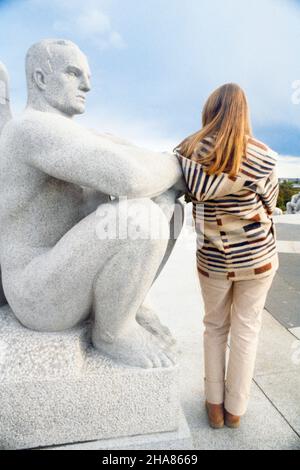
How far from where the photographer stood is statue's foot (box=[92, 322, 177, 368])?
1632mm

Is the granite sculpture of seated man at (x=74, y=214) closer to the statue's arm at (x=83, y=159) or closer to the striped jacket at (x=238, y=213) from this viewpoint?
the statue's arm at (x=83, y=159)

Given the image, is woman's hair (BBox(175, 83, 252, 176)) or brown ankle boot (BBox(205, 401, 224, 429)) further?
brown ankle boot (BBox(205, 401, 224, 429))

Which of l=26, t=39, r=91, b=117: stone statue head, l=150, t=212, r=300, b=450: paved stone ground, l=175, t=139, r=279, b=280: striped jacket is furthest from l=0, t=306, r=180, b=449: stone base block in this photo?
l=26, t=39, r=91, b=117: stone statue head

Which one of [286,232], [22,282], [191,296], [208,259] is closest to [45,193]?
[22,282]

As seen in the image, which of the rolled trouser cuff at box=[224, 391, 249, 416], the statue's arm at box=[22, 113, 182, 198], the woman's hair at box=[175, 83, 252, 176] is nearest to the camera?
the statue's arm at box=[22, 113, 182, 198]

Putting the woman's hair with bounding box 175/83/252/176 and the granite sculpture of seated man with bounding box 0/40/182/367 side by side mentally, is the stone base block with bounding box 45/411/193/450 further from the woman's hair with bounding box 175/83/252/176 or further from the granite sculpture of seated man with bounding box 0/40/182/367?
the woman's hair with bounding box 175/83/252/176

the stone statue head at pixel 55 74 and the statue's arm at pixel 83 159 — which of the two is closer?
the statue's arm at pixel 83 159

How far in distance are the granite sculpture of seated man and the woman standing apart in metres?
0.19

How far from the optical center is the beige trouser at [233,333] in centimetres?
178

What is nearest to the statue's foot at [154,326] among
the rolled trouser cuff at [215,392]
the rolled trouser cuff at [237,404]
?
the rolled trouser cuff at [215,392]

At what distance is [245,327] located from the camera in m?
1.81

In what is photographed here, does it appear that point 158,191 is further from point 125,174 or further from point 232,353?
point 232,353

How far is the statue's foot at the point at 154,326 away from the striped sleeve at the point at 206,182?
2.59ft

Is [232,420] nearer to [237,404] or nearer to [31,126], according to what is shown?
[237,404]
